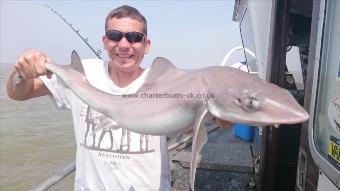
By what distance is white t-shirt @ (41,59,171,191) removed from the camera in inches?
108

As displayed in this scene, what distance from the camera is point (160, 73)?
8.25 ft

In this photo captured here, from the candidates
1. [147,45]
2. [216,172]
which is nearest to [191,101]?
[147,45]

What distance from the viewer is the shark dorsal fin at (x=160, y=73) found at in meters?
2.45

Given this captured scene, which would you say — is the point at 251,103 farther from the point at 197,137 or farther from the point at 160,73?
the point at 160,73

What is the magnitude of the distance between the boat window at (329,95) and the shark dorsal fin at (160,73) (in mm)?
1050

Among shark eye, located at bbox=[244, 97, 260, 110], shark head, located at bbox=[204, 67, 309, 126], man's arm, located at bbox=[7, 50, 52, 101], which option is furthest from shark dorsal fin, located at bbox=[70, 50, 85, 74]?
shark eye, located at bbox=[244, 97, 260, 110]

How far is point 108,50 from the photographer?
2826 millimetres

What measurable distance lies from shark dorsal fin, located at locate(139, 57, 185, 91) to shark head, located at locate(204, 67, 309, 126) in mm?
354

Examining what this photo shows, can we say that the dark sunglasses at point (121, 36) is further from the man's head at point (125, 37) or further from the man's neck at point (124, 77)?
the man's neck at point (124, 77)

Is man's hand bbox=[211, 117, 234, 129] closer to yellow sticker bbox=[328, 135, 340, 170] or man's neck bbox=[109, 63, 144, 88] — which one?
yellow sticker bbox=[328, 135, 340, 170]

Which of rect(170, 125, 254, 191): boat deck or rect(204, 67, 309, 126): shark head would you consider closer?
rect(204, 67, 309, 126): shark head


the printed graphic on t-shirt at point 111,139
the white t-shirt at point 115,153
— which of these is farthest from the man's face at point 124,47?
the printed graphic on t-shirt at point 111,139

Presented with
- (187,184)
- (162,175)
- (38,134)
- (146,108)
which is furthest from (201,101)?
(38,134)

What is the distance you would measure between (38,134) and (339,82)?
54.2 ft
